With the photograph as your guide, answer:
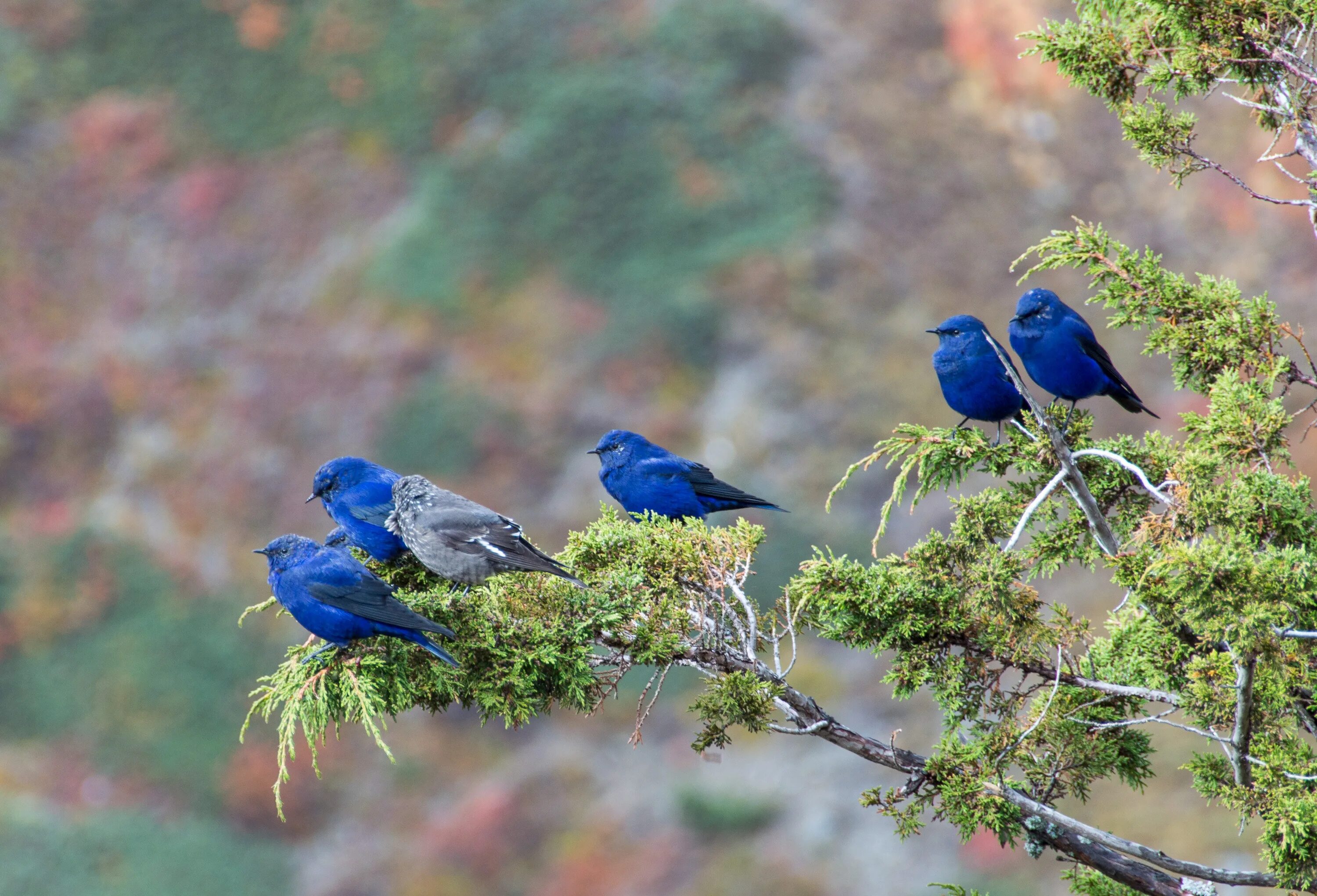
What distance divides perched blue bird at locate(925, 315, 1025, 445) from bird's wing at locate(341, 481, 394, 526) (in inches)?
126

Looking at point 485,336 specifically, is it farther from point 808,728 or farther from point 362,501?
point 808,728

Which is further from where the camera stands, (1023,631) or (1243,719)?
(1023,631)

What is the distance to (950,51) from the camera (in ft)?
81.0

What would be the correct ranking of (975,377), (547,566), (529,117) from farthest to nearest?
(529,117) → (975,377) → (547,566)

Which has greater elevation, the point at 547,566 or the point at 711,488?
the point at 711,488

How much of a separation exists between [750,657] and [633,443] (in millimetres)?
2950

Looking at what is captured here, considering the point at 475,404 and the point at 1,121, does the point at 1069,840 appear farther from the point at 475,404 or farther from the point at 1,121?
the point at 1,121

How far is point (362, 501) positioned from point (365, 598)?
1.59 metres

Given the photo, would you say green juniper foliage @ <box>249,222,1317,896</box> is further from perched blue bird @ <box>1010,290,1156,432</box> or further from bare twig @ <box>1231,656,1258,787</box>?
perched blue bird @ <box>1010,290,1156,432</box>

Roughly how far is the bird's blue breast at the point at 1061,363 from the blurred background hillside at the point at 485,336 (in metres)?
10.4

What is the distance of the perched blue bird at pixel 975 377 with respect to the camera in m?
6.57

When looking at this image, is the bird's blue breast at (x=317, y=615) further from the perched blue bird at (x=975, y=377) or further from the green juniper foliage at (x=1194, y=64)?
the green juniper foliage at (x=1194, y=64)

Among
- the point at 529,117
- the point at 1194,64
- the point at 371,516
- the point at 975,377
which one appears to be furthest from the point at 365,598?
the point at 529,117

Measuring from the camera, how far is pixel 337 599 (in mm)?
5711
